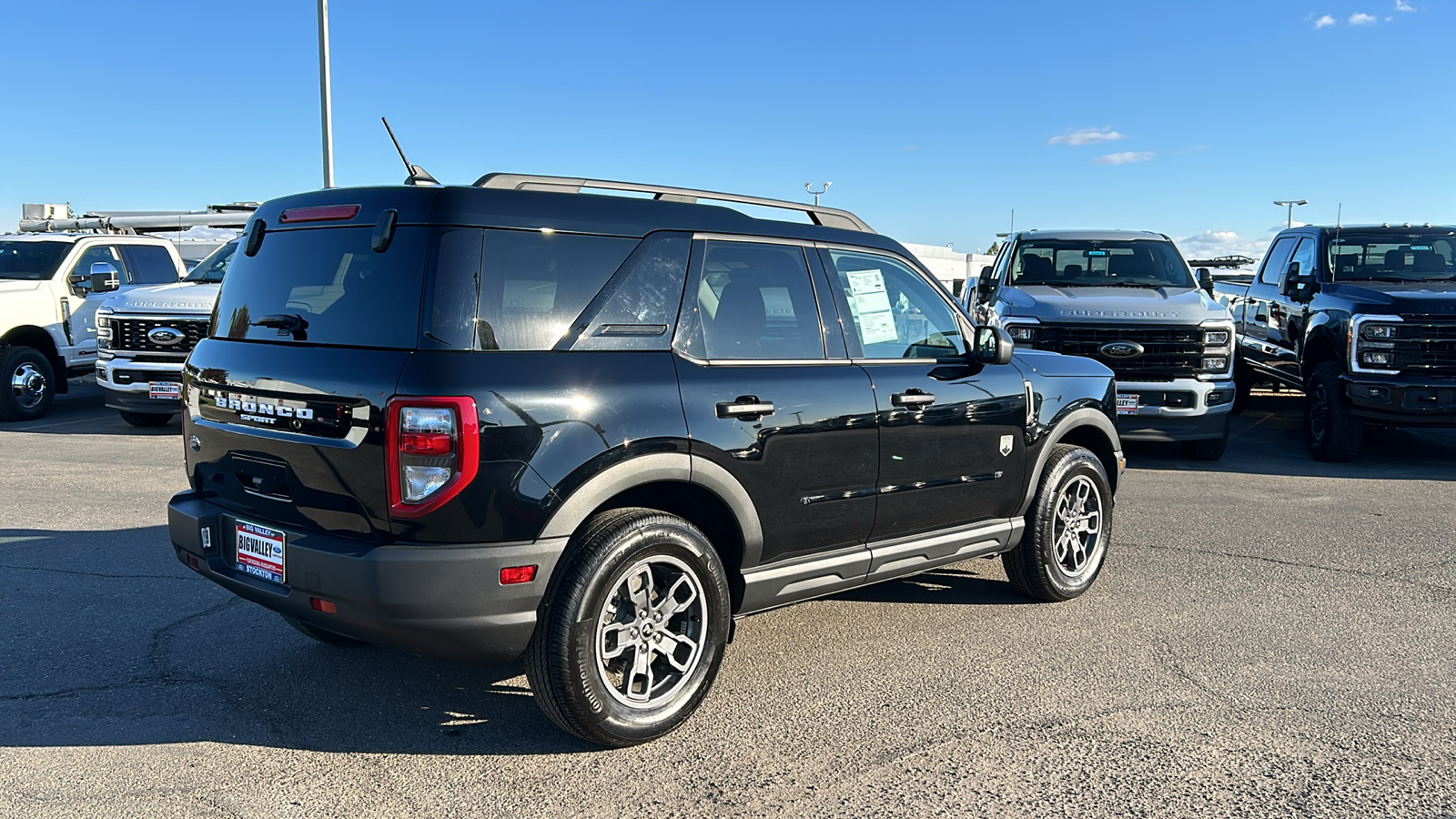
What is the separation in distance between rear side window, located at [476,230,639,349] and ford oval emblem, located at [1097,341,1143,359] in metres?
6.77

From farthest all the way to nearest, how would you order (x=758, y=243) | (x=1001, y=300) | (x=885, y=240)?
(x=1001, y=300)
(x=885, y=240)
(x=758, y=243)

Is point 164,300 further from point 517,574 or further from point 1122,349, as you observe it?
point 517,574

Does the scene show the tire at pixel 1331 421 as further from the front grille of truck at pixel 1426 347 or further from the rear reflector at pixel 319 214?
the rear reflector at pixel 319 214

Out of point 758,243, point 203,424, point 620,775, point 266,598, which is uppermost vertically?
point 758,243

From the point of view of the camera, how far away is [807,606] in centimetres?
557

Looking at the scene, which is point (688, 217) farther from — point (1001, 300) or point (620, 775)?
point (1001, 300)

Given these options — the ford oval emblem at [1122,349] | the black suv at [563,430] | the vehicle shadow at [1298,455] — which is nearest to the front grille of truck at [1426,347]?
the vehicle shadow at [1298,455]

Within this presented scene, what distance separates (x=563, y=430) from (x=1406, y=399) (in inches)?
347

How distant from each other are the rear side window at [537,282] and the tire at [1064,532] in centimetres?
268

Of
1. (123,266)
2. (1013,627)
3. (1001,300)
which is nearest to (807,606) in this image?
(1013,627)

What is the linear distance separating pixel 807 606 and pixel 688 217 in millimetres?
2259

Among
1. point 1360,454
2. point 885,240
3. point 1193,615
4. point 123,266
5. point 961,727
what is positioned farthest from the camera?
point 123,266

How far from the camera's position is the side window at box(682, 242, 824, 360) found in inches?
163

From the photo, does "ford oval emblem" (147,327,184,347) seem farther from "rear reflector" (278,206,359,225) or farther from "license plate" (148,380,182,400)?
"rear reflector" (278,206,359,225)
